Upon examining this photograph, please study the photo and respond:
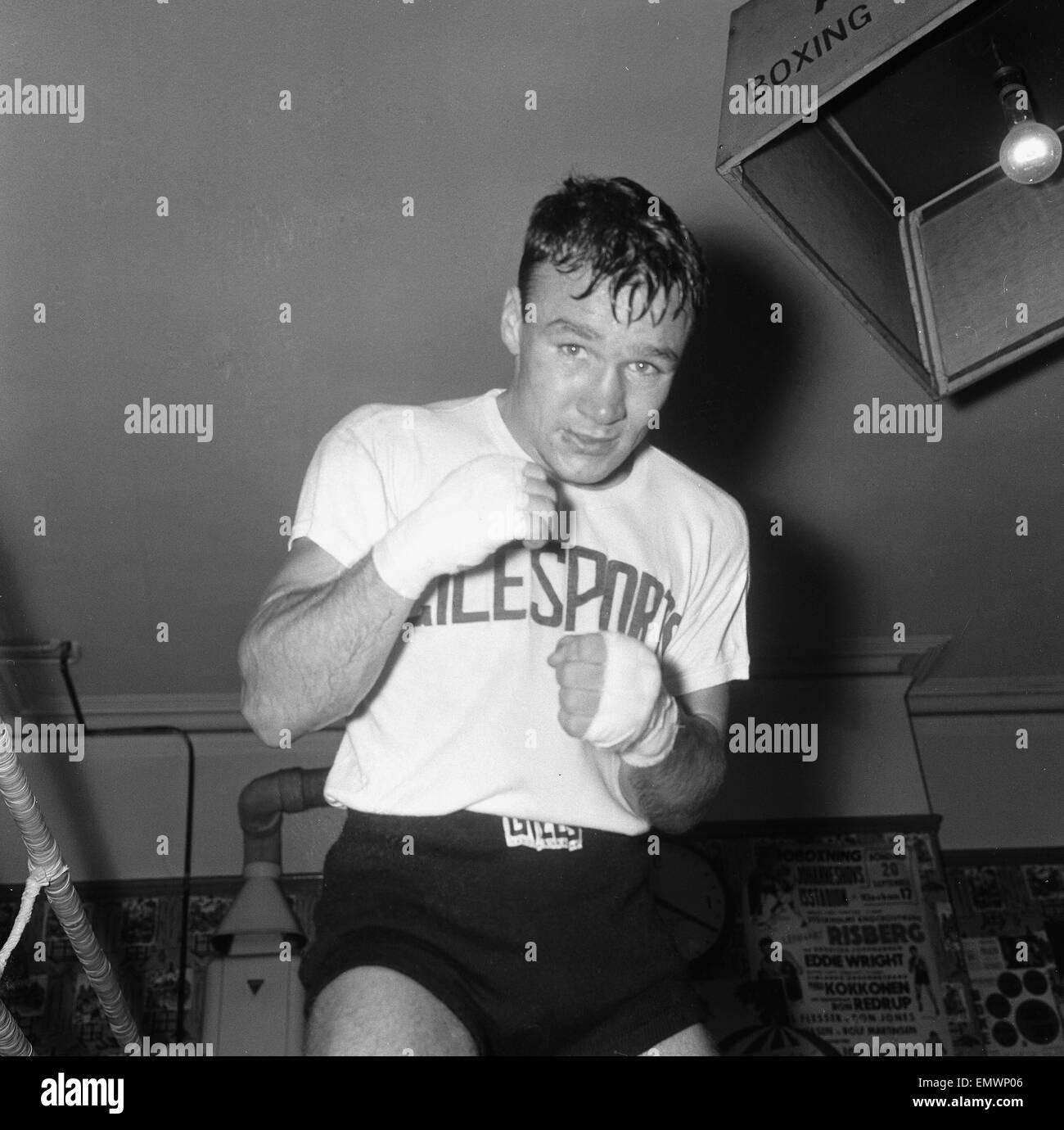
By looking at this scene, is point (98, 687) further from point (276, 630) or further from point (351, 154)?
point (276, 630)

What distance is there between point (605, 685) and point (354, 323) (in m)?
1.22

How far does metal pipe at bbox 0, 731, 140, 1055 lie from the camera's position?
0.99 metres

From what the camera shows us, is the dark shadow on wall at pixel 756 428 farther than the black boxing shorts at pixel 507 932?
Yes

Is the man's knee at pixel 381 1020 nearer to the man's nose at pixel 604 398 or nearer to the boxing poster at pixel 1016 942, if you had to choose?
the man's nose at pixel 604 398

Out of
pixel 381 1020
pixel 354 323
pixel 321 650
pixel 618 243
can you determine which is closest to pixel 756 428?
pixel 354 323

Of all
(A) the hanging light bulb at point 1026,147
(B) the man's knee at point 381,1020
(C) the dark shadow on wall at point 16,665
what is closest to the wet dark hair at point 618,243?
(A) the hanging light bulb at point 1026,147

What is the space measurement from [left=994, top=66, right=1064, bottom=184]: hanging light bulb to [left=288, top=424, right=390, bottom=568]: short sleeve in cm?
67

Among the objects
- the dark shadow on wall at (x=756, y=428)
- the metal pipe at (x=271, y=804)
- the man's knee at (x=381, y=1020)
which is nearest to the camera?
the man's knee at (x=381, y=1020)

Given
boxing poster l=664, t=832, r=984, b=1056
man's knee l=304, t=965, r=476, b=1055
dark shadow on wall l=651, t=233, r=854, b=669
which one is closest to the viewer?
man's knee l=304, t=965, r=476, b=1055

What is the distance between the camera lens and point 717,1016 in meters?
2.37

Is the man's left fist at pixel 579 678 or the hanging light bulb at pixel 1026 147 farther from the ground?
the hanging light bulb at pixel 1026 147

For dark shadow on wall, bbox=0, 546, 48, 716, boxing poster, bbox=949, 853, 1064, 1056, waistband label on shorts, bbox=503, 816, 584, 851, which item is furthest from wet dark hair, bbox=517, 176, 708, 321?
boxing poster, bbox=949, 853, 1064, 1056

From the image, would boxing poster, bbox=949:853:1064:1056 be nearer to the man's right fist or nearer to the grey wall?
the grey wall

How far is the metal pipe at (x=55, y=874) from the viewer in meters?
0.99
